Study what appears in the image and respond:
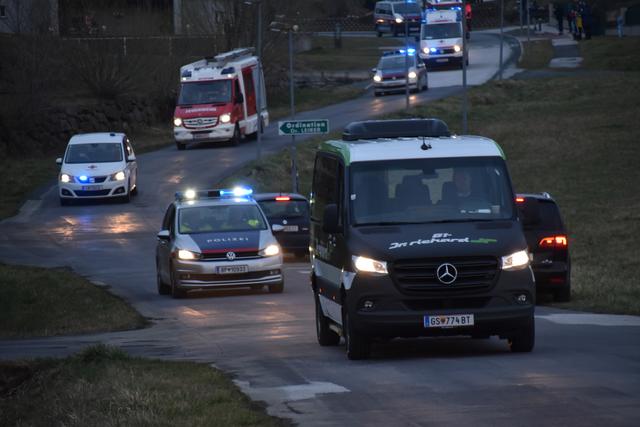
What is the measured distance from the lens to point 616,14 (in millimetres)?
100812

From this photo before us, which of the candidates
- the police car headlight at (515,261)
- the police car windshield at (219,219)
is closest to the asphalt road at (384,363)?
the police car headlight at (515,261)

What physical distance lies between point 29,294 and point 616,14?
81.1 m

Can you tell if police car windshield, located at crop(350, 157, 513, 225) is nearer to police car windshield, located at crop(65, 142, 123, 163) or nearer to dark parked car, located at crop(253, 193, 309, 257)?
dark parked car, located at crop(253, 193, 309, 257)

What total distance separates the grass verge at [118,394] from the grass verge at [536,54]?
218 feet

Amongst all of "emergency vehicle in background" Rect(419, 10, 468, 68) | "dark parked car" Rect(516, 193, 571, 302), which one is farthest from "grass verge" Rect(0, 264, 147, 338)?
"emergency vehicle in background" Rect(419, 10, 468, 68)

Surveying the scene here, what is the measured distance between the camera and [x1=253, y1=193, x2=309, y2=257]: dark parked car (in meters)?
32.0

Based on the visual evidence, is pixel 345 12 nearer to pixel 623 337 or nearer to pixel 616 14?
pixel 616 14

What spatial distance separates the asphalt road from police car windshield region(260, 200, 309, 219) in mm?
2586

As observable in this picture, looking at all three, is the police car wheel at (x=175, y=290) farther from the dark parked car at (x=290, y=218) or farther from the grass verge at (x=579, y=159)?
the dark parked car at (x=290, y=218)

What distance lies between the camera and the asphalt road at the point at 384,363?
10594mm

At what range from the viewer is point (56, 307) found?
24.3 metres

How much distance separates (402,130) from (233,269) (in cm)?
919

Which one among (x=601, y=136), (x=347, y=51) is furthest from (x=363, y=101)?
(x=347, y=51)

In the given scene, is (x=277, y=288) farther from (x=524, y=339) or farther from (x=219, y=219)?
(x=524, y=339)
